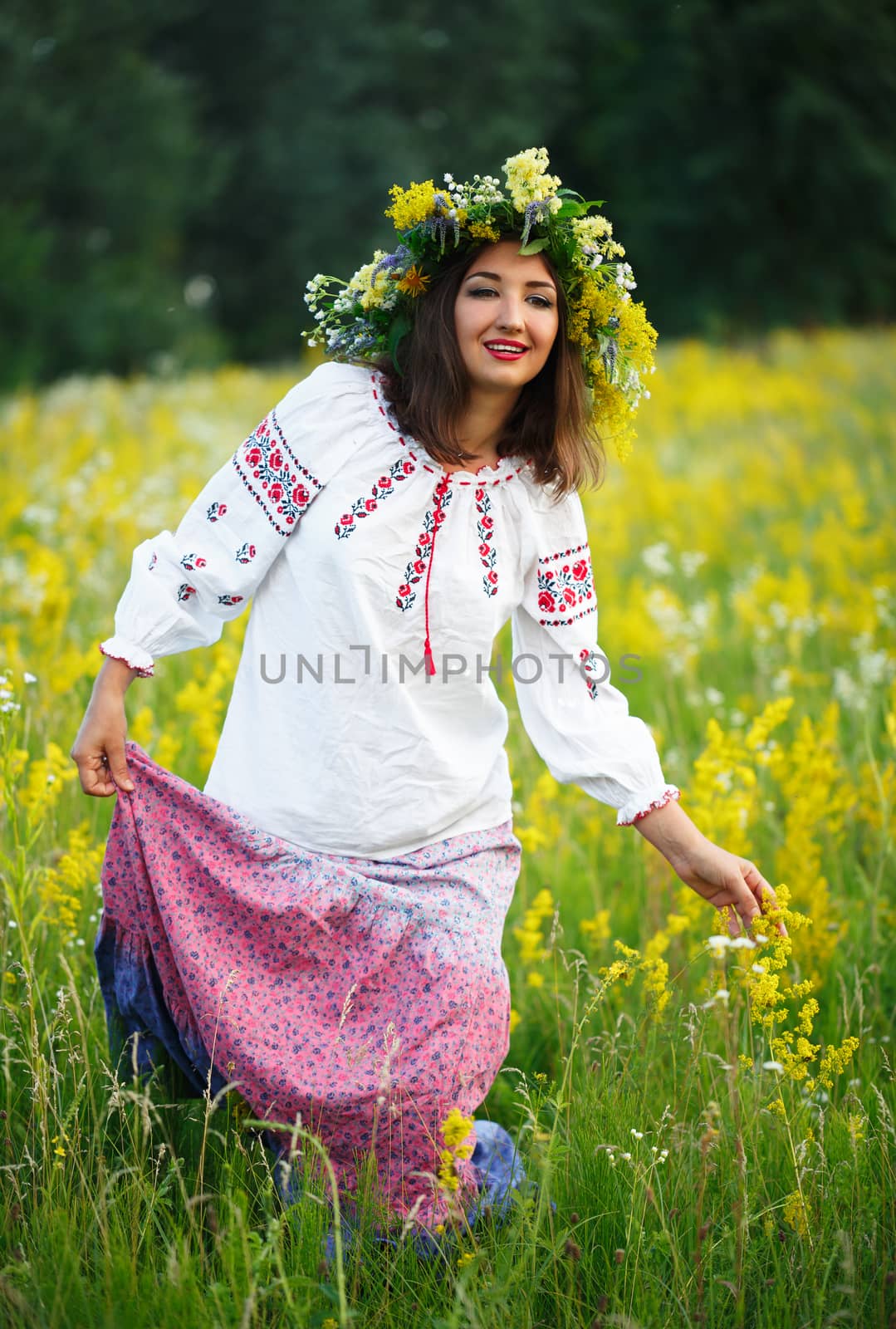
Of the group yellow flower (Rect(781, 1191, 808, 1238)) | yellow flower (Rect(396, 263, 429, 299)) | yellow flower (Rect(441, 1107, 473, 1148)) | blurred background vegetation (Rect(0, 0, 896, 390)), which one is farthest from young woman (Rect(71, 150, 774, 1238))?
blurred background vegetation (Rect(0, 0, 896, 390))

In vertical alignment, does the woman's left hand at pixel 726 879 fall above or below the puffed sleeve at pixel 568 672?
below

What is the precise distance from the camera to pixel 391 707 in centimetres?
216

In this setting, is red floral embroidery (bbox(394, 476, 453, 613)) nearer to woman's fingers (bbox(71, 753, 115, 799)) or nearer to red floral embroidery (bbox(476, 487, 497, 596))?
red floral embroidery (bbox(476, 487, 497, 596))

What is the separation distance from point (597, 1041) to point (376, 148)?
24940 millimetres

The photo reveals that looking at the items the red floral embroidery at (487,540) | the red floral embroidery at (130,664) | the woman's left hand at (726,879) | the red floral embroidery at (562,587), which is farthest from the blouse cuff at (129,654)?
the woman's left hand at (726,879)

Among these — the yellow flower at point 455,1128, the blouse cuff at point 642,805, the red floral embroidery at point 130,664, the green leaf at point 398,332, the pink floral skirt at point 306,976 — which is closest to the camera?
the yellow flower at point 455,1128

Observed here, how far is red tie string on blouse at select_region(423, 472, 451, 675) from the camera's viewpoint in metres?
A: 2.16

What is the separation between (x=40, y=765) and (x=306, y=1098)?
99cm

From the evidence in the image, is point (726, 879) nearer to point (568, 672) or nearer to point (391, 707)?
point (568, 672)

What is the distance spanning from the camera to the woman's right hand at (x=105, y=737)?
2031 millimetres

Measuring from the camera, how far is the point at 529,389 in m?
2.34

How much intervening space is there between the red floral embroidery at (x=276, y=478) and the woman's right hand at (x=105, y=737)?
350 mm

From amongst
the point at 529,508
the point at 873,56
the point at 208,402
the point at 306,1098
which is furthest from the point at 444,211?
the point at 873,56

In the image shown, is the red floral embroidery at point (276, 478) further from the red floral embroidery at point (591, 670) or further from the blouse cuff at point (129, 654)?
the red floral embroidery at point (591, 670)
